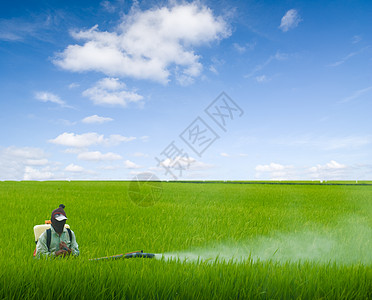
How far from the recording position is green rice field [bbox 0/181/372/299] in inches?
121

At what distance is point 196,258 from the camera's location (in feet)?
16.4

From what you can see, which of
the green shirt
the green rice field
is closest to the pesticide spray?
the green rice field

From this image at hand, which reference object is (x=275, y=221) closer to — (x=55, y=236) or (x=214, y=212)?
(x=214, y=212)

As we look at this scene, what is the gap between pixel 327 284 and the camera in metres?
3.36

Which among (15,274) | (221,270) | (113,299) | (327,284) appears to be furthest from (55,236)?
(327,284)

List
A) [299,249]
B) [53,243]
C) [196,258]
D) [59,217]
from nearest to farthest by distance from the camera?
[59,217]
[53,243]
[196,258]
[299,249]

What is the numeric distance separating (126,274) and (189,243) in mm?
3047

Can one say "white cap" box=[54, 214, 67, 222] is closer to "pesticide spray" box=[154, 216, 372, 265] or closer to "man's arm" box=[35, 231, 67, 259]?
"man's arm" box=[35, 231, 67, 259]

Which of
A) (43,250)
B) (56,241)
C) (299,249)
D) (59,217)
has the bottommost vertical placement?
(299,249)

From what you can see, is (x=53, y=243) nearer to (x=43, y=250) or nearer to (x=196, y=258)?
(x=43, y=250)

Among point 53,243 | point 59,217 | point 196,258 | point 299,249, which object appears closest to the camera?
point 59,217

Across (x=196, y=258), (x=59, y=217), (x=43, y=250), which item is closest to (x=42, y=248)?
(x=43, y=250)

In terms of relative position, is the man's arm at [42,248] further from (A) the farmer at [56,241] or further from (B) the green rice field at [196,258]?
(B) the green rice field at [196,258]

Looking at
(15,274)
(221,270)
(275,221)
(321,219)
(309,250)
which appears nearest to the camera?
(15,274)
